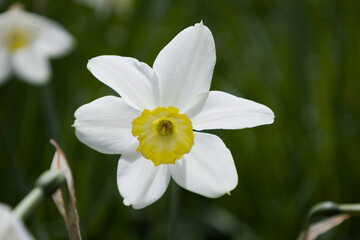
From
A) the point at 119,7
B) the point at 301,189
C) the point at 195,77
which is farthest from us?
the point at 119,7

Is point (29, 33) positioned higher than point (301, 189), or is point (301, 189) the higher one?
point (29, 33)

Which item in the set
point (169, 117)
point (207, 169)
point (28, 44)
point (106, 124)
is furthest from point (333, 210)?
point (28, 44)

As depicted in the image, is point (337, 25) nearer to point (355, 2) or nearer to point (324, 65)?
point (324, 65)

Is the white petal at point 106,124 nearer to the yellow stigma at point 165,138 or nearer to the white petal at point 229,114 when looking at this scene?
the yellow stigma at point 165,138

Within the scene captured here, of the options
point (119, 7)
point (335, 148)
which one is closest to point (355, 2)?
point (335, 148)

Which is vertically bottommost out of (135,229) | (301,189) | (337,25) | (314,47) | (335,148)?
(135,229)

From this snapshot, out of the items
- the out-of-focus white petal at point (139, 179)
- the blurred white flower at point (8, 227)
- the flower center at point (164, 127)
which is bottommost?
the out-of-focus white petal at point (139, 179)

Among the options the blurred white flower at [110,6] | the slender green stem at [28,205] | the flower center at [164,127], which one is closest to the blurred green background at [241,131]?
the blurred white flower at [110,6]
